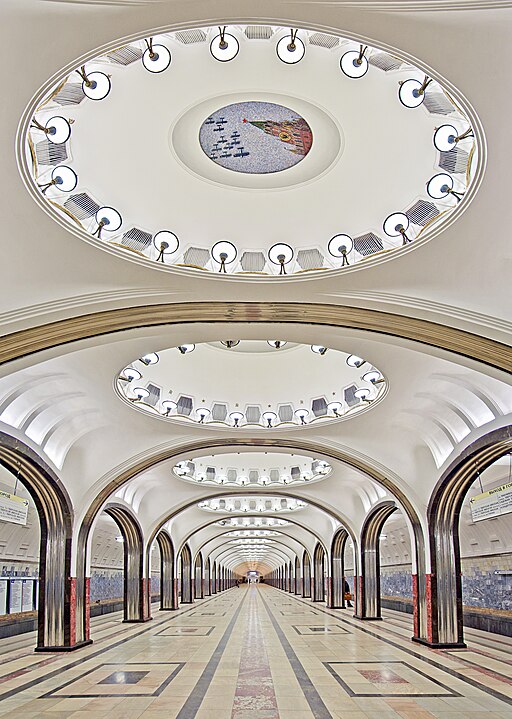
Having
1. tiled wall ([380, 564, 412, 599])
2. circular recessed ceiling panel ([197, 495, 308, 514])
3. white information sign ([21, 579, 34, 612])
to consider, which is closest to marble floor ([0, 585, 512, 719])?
white information sign ([21, 579, 34, 612])

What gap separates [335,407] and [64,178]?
10512 millimetres

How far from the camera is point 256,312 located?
10.7 meters

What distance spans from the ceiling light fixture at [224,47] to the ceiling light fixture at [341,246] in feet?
10.8

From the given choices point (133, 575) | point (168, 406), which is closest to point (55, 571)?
point (168, 406)

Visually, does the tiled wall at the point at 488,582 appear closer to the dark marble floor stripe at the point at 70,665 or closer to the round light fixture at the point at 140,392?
the dark marble floor stripe at the point at 70,665

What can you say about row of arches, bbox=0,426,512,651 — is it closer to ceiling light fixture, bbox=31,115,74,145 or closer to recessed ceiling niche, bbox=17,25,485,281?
recessed ceiling niche, bbox=17,25,485,281

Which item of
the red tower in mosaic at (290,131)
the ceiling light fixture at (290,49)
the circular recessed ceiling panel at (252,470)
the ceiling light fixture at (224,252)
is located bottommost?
the circular recessed ceiling panel at (252,470)

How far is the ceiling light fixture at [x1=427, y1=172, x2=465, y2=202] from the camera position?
8211 millimetres

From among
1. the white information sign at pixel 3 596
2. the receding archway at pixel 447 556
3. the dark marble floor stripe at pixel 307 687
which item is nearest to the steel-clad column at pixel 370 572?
the receding archway at pixel 447 556

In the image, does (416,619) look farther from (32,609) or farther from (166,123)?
(166,123)

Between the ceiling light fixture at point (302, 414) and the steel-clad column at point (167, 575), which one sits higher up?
the ceiling light fixture at point (302, 414)

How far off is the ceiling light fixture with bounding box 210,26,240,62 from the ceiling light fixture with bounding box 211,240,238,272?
10.0 feet

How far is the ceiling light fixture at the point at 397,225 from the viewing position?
901cm

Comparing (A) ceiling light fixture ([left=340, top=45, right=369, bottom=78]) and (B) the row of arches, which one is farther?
(B) the row of arches
